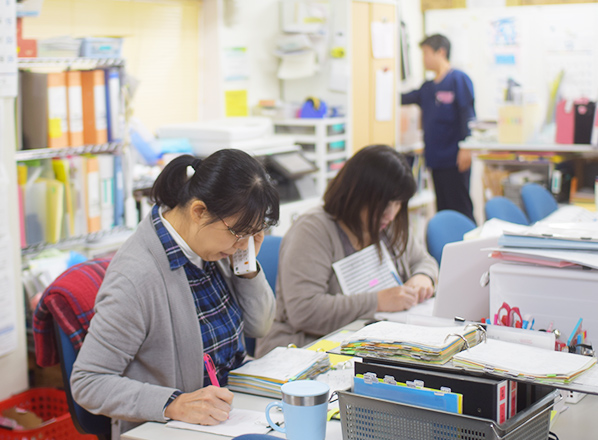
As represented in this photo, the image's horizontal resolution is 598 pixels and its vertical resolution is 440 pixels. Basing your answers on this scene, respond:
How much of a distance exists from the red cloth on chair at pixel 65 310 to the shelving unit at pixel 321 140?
111 inches

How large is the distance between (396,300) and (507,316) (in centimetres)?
61

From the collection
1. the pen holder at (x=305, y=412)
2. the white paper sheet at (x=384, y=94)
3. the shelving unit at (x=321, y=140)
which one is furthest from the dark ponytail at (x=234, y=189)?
the white paper sheet at (x=384, y=94)

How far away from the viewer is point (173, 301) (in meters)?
1.69

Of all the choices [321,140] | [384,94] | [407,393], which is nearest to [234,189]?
[407,393]

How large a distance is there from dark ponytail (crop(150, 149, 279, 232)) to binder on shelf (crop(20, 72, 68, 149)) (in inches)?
58.7

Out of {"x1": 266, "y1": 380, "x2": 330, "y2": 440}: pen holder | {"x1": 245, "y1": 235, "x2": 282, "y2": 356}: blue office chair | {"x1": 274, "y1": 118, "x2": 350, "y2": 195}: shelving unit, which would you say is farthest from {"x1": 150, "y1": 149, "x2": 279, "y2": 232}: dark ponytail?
{"x1": 274, "y1": 118, "x2": 350, "y2": 195}: shelving unit

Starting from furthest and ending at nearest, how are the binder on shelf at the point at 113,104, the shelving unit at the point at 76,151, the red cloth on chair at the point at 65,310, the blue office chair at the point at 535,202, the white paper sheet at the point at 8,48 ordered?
the blue office chair at the point at 535,202
the binder on shelf at the point at 113,104
the shelving unit at the point at 76,151
the white paper sheet at the point at 8,48
the red cloth on chair at the point at 65,310

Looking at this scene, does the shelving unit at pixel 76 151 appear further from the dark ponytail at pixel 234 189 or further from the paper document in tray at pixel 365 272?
the dark ponytail at pixel 234 189

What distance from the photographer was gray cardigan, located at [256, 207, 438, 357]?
7.51 ft

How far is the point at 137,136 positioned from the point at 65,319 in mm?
2119

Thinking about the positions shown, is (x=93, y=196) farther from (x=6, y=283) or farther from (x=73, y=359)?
(x=73, y=359)

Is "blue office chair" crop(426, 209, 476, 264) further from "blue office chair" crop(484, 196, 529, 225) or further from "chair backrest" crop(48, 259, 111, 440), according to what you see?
"chair backrest" crop(48, 259, 111, 440)

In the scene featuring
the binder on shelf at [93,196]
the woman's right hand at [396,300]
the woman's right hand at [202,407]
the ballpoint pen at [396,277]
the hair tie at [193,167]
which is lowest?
the woman's right hand at [202,407]

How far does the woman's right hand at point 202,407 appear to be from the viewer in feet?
4.98
